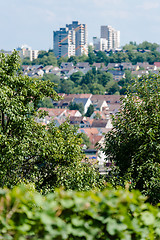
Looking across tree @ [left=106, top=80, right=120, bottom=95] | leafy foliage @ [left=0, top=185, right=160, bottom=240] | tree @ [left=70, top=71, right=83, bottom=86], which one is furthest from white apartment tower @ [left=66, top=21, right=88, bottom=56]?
leafy foliage @ [left=0, top=185, right=160, bottom=240]

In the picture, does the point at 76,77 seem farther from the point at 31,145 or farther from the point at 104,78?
the point at 31,145

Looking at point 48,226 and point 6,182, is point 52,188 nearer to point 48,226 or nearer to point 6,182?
point 6,182

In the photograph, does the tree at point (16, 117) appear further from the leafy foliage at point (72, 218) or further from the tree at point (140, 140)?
the leafy foliage at point (72, 218)

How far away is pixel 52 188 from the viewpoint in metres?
9.41

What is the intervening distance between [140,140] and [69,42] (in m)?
183

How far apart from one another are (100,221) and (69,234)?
0.23 meters

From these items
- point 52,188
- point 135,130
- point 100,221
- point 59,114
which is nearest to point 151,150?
point 135,130

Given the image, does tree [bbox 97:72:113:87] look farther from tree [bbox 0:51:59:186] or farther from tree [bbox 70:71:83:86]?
tree [bbox 0:51:59:186]

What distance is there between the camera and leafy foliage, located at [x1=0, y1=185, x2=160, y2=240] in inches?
101

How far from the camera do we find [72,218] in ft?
8.66

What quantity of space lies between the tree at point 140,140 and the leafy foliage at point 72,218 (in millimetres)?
5533

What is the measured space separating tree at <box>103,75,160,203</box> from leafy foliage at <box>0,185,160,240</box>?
553 centimetres

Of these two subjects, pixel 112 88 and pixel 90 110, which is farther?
pixel 112 88

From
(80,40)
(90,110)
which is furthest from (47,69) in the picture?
(90,110)
